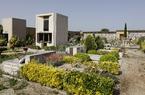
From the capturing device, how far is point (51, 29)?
4003 cm

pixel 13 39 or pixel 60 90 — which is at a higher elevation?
pixel 13 39

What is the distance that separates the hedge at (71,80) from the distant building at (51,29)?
26.2 meters

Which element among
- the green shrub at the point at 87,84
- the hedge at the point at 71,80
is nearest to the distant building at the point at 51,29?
the hedge at the point at 71,80

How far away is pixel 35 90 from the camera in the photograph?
38.6 feet

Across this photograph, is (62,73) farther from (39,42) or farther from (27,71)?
(39,42)


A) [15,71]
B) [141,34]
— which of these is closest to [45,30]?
[141,34]

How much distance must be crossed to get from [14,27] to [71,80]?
3546cm

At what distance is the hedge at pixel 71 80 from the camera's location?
10079mm

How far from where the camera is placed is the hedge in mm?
10079

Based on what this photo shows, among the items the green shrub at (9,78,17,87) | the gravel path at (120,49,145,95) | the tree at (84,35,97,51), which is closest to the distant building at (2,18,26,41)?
the tree at (84,35,97,51)

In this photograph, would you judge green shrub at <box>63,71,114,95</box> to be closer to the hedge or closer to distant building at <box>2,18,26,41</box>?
the hedge

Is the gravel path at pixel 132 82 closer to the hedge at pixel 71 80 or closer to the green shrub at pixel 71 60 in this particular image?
the hedge at pixel 71 80

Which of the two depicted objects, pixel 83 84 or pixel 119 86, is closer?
pixel 83 84

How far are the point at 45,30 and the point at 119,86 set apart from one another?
3069cm
